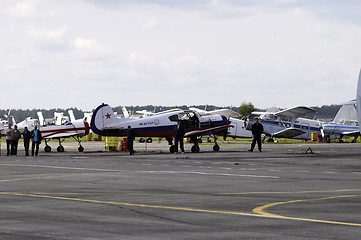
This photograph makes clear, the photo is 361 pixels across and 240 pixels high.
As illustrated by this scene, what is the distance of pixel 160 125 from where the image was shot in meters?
39.8

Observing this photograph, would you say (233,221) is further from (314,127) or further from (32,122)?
(314,127)

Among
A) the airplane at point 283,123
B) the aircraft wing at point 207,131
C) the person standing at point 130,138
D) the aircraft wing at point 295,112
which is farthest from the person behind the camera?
the airplane at point 283,123

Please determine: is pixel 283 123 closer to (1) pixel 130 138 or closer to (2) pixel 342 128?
(2) pixel 342 128

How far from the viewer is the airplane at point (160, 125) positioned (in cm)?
3962

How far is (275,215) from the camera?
410 inches

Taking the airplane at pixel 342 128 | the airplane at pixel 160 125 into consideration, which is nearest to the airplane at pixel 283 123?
the airplane at pixel 342 128

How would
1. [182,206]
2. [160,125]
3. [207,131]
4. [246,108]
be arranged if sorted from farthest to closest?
[246,108] < [207,131] < [160,125] < [182,206]

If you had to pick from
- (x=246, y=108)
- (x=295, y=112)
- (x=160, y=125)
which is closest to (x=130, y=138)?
(x=160, y=125)

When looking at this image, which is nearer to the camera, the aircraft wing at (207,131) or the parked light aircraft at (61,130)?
the aircraft wing at (207,131)

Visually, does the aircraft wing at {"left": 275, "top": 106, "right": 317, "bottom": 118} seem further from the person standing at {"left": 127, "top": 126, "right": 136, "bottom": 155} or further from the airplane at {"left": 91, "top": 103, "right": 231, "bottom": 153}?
the person standing at {"left": 127, "top": 126, "right": 136, "bottom": 155}

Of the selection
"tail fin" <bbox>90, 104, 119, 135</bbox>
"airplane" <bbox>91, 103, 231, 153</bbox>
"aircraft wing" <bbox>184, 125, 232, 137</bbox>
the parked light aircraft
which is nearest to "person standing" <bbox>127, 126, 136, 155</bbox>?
"airplane" <bbox>91, 103, 231, 153</bbox>

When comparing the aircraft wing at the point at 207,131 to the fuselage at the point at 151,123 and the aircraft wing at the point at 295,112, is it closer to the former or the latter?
the fuselage at the point at 151,123

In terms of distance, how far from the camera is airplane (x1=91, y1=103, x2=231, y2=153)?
39.6 metres

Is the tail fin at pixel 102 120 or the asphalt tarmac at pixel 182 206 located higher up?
the tail fin at pixel 102 120
